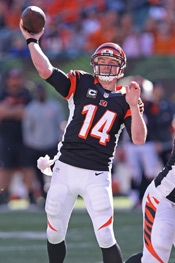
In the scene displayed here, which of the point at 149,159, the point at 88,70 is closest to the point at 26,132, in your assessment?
the point at 88,70

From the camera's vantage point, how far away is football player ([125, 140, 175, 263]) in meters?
4.94

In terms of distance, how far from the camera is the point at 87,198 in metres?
5.59

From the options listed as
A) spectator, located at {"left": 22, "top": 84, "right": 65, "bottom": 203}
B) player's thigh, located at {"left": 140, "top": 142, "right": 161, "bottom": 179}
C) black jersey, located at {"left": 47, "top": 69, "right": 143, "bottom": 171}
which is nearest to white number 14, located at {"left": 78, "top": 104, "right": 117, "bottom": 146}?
black jersey, located at {"left": 47, "top": 69, "right": 143, "bottom": 171}

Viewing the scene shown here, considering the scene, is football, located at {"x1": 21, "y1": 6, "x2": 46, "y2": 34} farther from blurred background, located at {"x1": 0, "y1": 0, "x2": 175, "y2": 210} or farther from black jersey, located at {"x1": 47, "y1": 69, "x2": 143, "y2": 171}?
blurred background, located at {"x1": 0, "y1": 0, "x2": 175, "y2": 210}

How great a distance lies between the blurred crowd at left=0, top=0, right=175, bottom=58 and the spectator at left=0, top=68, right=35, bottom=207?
1.16m

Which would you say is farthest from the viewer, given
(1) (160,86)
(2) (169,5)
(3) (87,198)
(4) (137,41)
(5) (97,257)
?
(2) (169,5)

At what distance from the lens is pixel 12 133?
1112 centimetres

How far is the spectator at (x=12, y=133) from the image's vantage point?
10.9 meters

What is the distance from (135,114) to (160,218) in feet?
2.47

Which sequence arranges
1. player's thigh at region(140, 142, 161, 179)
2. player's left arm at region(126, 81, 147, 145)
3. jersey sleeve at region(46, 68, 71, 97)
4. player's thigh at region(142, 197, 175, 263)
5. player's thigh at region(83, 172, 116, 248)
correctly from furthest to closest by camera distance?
player's thigh at region(140, 142, 161, 179) < jersey sleeve at region(46, 68, 71, 97) < player's thigh at region(83, 172, 116, 248) < player's left arm at region(126, 81, 147, 145) < player's thigh at region(142, 197, 175, 263)

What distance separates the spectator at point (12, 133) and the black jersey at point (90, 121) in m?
5.24

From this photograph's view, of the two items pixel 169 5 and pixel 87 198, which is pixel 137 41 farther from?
pixel 87 198

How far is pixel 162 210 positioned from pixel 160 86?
232 inches

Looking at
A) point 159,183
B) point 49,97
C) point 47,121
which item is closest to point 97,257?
point 159,183
